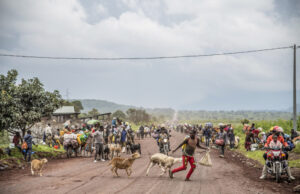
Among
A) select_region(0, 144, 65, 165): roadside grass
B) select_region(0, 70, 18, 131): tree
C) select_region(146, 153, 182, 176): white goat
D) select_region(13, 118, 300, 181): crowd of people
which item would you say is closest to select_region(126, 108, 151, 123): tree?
select_region(13, 118, 300, 181): crowd of people

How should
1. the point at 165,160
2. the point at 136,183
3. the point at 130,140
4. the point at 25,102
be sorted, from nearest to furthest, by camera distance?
1. the point at 136,183
2. the point at 165,160
3. the point at 25,102
4. the point at 130,140

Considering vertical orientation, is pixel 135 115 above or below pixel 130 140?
above

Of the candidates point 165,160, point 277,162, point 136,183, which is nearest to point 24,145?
point 136,183

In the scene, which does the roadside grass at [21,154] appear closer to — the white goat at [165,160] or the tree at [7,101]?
the tree at [7,101]

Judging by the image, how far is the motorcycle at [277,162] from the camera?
35.0 ft

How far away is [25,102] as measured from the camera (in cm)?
1859

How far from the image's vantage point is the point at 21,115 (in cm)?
1744

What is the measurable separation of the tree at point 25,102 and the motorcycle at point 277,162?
13.8 m

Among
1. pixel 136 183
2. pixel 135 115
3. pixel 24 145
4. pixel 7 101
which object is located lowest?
pixel 136 183

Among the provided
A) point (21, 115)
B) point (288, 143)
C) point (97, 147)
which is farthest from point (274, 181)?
point (21, 115)

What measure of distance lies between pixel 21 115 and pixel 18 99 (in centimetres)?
104

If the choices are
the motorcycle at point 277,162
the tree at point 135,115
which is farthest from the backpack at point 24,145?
the tree at point 135,115

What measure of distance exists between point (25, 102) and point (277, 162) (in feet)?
51.7

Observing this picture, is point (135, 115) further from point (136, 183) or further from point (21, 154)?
point (136, 183)
